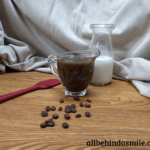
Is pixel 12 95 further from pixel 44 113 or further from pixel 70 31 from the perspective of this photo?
pixel 70 31

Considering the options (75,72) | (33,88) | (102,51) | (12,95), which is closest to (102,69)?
(102,51)

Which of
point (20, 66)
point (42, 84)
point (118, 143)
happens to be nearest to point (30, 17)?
point (20, 66)

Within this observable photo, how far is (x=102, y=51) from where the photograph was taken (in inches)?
40.4

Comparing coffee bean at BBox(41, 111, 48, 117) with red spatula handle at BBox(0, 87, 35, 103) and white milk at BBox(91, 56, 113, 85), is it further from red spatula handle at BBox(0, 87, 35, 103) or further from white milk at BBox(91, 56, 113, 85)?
white milk at BBox(91, 56, 113, 85)

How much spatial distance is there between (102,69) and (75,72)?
25 cm

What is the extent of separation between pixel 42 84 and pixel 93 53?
0.35 metres

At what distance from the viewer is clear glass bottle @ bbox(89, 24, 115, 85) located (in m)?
1.00

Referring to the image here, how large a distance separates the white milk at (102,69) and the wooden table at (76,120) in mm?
59

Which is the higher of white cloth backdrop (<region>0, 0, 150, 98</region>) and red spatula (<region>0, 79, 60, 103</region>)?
white cloth backdrop (<region>0, 0, 150, 98</region>)

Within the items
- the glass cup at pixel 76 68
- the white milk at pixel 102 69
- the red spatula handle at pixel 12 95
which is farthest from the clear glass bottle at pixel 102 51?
the red spatula handle at pixel 12 95

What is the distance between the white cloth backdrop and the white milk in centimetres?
15

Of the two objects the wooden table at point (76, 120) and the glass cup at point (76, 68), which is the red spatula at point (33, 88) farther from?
the glass cup at point (76, 68)

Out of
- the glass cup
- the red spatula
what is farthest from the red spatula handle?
the glass cup

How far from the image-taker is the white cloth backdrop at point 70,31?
1.11 meters
